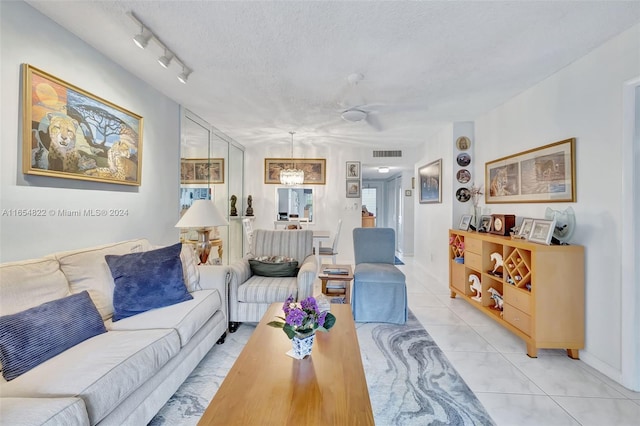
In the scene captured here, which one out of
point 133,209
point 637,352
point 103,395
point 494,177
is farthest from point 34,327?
point 494,177

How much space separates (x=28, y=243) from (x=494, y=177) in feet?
14.3

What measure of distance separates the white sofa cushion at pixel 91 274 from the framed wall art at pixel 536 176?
3.63 meters

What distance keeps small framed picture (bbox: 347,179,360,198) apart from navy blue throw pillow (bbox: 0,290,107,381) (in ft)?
15.3

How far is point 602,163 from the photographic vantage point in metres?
2.07

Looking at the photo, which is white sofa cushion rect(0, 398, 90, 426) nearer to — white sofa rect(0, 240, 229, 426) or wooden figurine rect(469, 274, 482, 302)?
white sofa rect(0, 240, 229, 426)

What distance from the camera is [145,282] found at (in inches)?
76.8

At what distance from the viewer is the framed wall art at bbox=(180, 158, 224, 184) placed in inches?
140

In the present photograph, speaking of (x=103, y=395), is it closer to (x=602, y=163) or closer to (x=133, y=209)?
(x=133, y=209)

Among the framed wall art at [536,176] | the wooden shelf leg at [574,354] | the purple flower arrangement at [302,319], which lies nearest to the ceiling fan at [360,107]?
the framed wall art at [536,176]

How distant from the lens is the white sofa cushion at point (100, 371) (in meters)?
1.12

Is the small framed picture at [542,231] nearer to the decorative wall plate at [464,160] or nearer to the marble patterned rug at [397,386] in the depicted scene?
the marble patterned rug at [397,386]

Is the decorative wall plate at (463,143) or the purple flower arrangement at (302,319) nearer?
the purple flower arrangement at (302,319)

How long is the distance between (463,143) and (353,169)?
7.33 ft

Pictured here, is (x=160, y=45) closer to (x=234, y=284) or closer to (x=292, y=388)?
(x=234, y=284)
